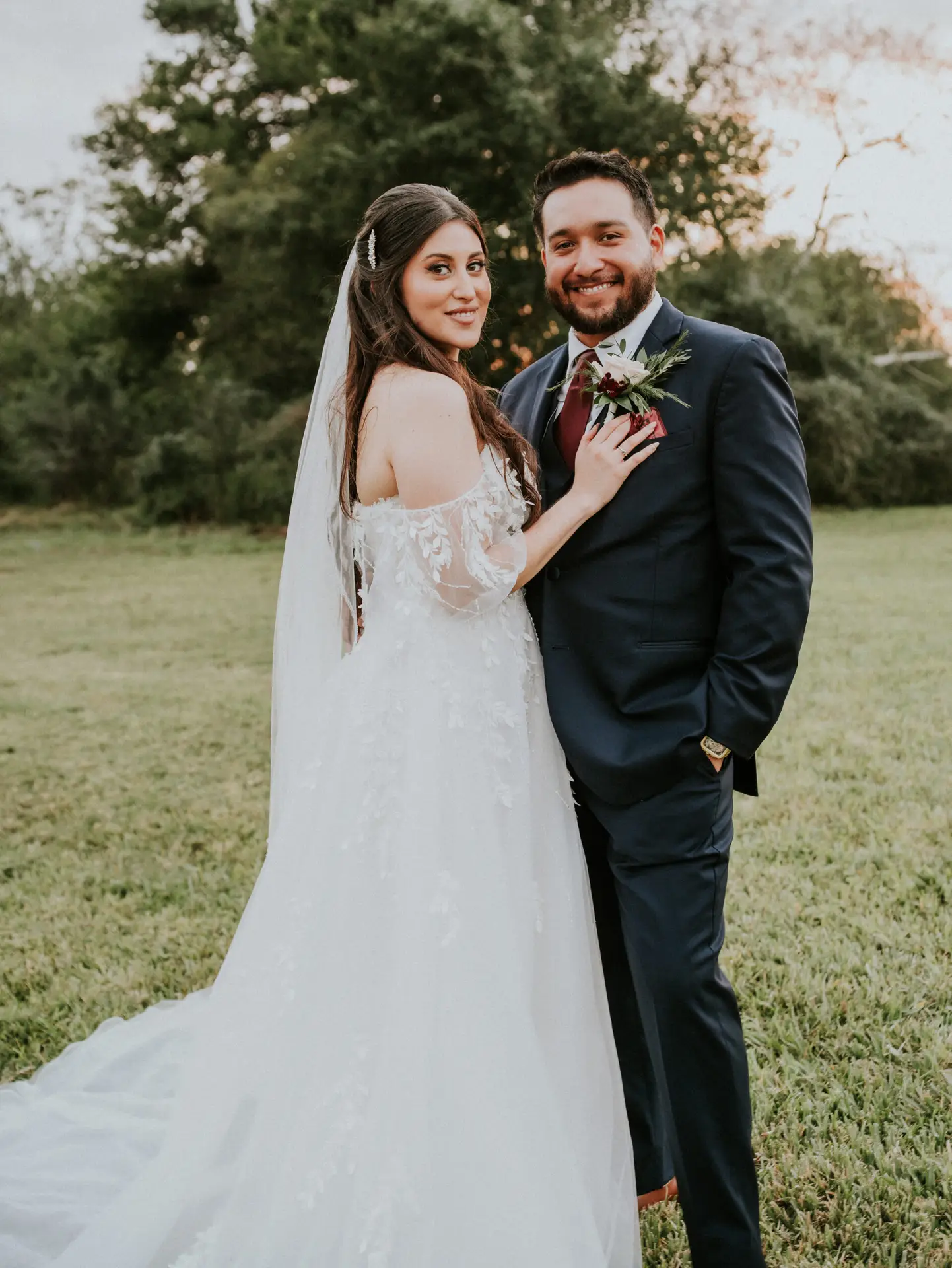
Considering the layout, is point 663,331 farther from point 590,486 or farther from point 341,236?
point 341,236

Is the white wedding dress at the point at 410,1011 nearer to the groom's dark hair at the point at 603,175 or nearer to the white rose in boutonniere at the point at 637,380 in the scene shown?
the white rose in boutonniere at the point at 637,380

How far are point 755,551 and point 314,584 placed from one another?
118 cm

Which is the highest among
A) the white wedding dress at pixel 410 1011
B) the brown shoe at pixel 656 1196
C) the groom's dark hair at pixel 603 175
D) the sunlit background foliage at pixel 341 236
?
the sunlit background foliage at pixel 341 236

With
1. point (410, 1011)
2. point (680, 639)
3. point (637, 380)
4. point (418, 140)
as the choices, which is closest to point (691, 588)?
point (680, 639)

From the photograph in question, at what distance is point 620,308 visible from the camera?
2602mm

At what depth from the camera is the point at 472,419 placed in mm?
2543

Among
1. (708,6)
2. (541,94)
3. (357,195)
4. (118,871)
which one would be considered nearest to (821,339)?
(708,6)

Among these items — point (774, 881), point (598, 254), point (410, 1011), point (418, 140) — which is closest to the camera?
point (410, 1011)

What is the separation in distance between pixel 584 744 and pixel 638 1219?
1.19m

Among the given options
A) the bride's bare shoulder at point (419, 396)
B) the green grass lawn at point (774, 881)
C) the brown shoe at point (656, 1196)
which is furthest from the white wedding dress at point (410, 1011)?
the green grass lawn at point (774, 881)

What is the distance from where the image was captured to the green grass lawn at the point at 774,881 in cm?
278

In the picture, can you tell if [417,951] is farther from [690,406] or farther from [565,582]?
[690,406]

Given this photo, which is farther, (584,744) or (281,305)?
(281,305)

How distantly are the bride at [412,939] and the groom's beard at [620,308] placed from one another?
0.79 ft
